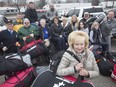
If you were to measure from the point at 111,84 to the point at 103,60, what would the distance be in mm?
655

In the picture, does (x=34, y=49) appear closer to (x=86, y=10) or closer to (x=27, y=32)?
(x=27, y=32)

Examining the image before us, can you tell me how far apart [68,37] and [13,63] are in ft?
4.12

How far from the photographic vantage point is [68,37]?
9.70 ft

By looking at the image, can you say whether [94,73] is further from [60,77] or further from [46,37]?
[46,37]

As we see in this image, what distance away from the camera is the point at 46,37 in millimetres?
6773

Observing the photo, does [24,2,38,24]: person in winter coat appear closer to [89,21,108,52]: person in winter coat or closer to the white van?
[89,21,108,52]: person in winter coat

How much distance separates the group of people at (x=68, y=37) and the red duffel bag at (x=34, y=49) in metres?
Answer: 0.24

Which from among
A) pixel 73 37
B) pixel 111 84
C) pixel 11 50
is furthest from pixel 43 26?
pixel 73 37

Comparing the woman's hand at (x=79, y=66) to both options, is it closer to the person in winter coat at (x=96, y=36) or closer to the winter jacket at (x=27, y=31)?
the winter jacket at (x=27, y=31)

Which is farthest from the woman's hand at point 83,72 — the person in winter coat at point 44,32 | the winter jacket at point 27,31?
the person in winter coat at point 44,32

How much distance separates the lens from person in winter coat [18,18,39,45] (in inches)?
227

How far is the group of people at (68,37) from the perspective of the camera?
2.82 metres

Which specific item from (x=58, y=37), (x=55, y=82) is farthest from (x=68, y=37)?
(x=58, y=37)

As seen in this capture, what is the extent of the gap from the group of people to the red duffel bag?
0.24 metres
